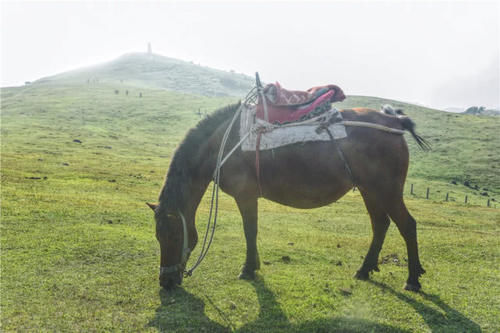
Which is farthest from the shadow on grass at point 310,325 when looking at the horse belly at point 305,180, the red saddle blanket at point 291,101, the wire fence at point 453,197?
the wire fence at point 453,197

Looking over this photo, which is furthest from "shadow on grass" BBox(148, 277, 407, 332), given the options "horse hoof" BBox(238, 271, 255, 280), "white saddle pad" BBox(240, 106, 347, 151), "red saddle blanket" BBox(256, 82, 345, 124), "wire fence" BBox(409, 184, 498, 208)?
"wire fence" BBox(409, 184, 498, 208)

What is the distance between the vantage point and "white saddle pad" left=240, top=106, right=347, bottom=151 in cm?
570

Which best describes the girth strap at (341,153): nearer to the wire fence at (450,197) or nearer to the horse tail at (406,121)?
the horse tail at (406,121)

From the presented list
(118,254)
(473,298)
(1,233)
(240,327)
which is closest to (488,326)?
(473,298)

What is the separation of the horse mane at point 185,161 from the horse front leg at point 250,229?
3.93 feet

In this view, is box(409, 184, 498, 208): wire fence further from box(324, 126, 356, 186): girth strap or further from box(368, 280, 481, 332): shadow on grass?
box(324, 126, 356, 186): girth strap

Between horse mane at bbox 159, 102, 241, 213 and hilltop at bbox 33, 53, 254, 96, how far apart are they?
129m

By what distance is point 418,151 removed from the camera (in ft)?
158

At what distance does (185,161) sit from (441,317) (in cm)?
503

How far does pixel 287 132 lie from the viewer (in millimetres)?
5809

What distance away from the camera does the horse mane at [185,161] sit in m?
5.31

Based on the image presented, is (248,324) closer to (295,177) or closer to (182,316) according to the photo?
(182,316)

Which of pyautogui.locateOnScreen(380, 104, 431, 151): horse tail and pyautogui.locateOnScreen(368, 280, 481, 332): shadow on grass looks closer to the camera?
pyautogui.locateOnScreen(368, 280, 481, 332): shadow on grass

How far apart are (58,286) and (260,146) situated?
177 inches
